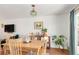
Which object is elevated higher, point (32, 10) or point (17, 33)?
point (32, 10)

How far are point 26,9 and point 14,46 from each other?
0.55 meters

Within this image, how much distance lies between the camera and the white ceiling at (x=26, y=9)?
6.32 ft

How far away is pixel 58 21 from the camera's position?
2062mm

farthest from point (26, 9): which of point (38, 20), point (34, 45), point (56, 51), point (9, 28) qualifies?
point (56, 51)

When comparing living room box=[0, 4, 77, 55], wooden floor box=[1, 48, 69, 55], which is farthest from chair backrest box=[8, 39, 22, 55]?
wooden floor box=[1, 48, 69, 55]

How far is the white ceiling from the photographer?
6.32ft

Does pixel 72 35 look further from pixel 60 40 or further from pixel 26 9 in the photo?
pixel 26 9

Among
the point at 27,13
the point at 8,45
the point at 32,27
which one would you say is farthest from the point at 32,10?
the point at 8,45

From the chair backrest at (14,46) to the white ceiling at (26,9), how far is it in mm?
348

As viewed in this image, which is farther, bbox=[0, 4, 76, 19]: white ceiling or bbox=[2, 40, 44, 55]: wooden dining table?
bbox=[2, 40, 44, 55]: wooden dining table

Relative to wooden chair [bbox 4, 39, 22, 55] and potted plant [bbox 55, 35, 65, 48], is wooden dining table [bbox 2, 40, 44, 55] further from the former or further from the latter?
potted plant [bbox 55, 35, 65, 48]

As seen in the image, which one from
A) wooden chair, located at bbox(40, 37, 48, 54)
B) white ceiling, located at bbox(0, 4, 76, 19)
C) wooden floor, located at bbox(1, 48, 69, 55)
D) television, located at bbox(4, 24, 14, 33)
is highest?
white ceiling, located at bbox(0, 4, 76, 19)
